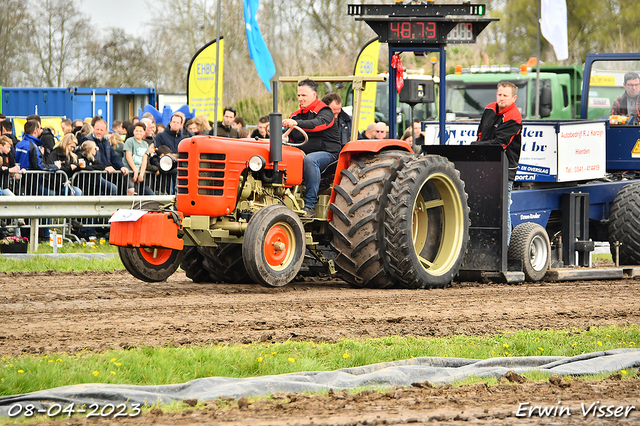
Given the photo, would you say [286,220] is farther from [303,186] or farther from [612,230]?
[612,230]

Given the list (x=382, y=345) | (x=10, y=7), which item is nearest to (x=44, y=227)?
(x=382, y=345)

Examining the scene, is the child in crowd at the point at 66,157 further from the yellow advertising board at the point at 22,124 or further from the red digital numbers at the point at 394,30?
the yellow advertising board at the point at 22,124

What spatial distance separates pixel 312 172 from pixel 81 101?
2297cm

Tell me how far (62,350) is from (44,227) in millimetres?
8500

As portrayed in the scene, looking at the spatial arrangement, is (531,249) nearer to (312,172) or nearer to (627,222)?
(627,222)

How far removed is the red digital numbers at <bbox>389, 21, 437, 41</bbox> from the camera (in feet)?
32.1

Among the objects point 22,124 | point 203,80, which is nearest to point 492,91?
point 203,80

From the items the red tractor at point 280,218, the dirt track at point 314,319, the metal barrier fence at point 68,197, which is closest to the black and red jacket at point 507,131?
the red tractor at point 280,218

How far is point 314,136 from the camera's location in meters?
9.33

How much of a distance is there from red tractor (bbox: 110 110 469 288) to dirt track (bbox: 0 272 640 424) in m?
0.25

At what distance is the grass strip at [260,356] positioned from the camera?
4758mm

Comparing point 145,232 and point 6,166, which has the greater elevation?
point 6,166

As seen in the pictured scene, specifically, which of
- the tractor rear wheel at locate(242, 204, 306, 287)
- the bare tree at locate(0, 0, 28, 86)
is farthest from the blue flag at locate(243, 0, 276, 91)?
the bare tree at locate(0, 0, 28, 86)

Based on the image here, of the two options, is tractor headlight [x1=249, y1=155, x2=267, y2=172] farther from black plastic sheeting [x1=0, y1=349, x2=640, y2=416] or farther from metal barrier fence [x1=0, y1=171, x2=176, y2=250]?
metal barrier fence [x1=0, y1=171, x2=176, y2=250]
